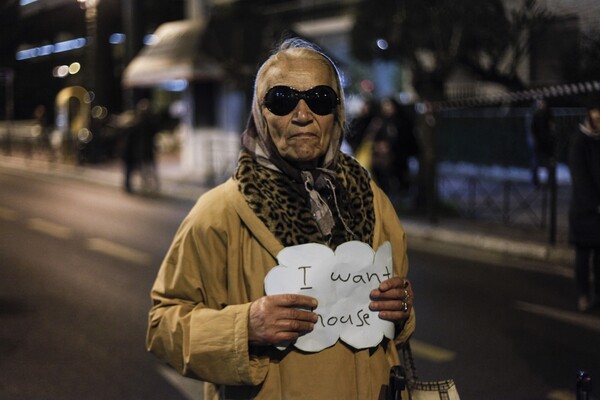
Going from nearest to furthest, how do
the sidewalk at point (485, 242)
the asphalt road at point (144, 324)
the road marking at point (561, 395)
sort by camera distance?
the road marking at point (561, 395) < the asphalt road at point (144, 324) < the sidewalk at point (485, 242)

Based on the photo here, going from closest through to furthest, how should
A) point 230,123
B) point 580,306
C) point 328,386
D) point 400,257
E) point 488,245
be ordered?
point 328,386 → point 400,257 → point 580,306 → point 488,245 → point 230,123

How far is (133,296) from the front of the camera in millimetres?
7648

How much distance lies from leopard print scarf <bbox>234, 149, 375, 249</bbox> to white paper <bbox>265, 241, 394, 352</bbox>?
68 millimetres

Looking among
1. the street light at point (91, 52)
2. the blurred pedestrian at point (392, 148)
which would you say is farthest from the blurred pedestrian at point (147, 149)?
the blurred pedestrian at point (392, 148)

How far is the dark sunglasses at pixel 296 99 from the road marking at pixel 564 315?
519cm

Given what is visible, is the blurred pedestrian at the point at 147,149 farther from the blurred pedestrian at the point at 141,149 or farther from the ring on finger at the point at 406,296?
the ring on finger at the point at 406,296

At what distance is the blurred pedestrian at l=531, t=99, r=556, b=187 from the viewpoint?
1480 centimetres

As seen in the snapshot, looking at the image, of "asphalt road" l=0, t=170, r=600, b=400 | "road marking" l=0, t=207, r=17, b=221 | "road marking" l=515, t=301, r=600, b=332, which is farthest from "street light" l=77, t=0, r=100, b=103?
"road marking" l=515, t=301, r=600, b=332

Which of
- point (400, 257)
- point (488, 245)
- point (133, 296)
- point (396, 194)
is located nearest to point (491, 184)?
point (396, 194)

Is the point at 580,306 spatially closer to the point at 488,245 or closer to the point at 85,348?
the point at 488,245

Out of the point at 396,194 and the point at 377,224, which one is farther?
the point at 396,194

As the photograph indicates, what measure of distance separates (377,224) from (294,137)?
342mm

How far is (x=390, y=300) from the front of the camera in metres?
2.04

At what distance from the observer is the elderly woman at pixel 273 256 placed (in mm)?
1927
